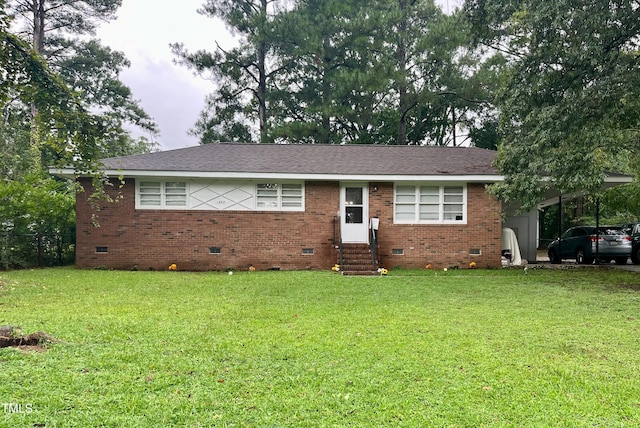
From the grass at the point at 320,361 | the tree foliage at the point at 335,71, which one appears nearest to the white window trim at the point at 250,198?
the grass at the point at 320,361

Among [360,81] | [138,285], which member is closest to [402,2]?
[360,81]

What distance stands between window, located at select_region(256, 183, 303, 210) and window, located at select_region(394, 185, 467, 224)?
3.21 meters

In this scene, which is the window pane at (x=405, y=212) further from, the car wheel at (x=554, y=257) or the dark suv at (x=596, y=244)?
the car wheel at (x=554, y=257)

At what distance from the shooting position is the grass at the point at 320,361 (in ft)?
9.87

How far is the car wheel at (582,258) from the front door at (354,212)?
8.32 meters

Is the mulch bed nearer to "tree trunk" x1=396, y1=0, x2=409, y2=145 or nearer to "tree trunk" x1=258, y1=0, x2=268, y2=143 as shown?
"tree trunk" x1=258, y1=0, x2=268, y2=143

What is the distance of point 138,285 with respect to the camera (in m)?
8.82

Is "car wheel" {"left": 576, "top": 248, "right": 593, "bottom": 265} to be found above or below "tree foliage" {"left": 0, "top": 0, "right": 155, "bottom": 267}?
below

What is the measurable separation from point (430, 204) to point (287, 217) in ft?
15.1

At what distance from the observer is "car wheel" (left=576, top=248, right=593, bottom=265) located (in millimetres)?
14777

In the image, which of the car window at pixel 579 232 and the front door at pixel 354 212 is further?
the car window at pixel 579 232

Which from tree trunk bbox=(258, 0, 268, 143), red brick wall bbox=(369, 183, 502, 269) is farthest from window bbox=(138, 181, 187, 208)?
tree trunk bbox=(258, 0, 268, 143)

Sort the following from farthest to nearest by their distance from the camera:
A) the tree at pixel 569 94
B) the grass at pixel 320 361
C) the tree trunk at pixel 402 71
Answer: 1. the tree trunk at pixel 402 71
2. the tree at pixel 569 94
3. the grass at pixel 320 361

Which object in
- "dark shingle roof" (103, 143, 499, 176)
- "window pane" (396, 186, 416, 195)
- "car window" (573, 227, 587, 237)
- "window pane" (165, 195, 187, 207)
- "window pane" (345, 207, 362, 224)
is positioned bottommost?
"car window" (573, 227, 587, 237)
